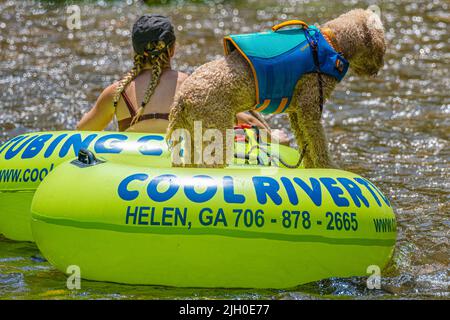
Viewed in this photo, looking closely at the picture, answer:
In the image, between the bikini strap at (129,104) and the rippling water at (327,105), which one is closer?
the rippling water at (327,105)

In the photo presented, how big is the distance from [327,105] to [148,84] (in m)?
3.92

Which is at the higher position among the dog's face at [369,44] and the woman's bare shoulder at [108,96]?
the dog's face at [369,44]

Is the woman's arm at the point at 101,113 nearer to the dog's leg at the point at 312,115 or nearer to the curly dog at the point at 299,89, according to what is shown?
the curly dog at the point at 299,89

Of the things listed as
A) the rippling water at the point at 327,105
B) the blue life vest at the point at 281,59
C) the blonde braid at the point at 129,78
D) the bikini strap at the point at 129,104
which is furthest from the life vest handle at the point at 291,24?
the rippling water at the point at 327,105

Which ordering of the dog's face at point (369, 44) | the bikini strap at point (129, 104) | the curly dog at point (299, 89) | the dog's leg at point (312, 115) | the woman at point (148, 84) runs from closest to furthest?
the curly dog at point (299, 89)
the dog's leg at point (312, 115)
the dog's face at point (369, 44)
the woman at point (148, 84)
the bikini strap at point (129, 104)

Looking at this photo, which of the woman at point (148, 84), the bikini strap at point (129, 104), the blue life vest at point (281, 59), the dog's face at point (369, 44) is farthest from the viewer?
the bikini strap at point (129, 104)

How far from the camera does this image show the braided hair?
5312 millimetres

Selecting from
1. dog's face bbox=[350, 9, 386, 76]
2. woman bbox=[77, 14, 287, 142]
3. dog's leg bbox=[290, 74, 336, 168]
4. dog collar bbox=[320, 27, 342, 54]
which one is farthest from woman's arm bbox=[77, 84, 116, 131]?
dog's face bbox=[350, 9, 386, 76]

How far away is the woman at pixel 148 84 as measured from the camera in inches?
209

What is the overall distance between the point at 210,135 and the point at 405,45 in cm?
754

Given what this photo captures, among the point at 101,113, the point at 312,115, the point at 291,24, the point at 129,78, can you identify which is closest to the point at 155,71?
the point at 129,78

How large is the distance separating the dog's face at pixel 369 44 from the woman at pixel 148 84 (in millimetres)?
1212

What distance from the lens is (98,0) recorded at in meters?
13.9

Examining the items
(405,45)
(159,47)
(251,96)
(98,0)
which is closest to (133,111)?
(159,47)
